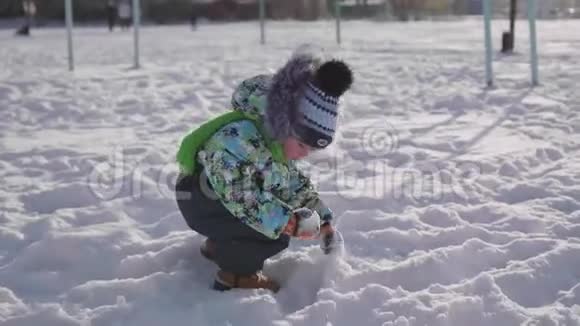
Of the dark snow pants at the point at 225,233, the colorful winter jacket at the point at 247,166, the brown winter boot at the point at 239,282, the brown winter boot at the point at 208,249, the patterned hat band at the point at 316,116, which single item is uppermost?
the patterned hat band at the point at 316,116

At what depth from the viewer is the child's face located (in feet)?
6.49

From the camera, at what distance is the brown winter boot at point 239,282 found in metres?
2.15

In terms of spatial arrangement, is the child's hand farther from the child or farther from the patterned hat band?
the patterned hat band

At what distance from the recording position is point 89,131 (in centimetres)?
464

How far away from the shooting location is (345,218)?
2.84 m

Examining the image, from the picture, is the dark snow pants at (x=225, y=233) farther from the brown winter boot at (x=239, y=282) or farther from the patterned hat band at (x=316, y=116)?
the patterned hat band at (x=316, y=116)

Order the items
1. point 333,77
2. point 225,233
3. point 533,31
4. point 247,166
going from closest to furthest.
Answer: point 333,77 → point 247,166 → point 225,233 → point 533,31

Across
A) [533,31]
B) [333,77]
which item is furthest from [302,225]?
[533,31]

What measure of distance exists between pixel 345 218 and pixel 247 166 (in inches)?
37.5

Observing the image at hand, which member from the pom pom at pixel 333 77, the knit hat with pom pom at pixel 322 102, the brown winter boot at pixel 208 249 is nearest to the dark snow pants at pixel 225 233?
the brown winter boot at pixel 208 249

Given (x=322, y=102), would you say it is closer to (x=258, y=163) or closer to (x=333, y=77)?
(x=333, y=77)

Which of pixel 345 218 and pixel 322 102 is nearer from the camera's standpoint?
pixel 322 102

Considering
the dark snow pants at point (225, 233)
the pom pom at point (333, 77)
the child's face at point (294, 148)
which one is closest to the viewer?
the pom pom at point (333, 77)

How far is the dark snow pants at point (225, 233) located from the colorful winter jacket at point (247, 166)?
9 cm
